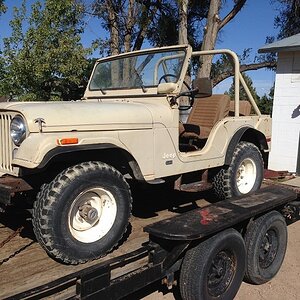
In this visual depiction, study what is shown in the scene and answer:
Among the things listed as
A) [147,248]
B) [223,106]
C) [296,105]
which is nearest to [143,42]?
[296,105]

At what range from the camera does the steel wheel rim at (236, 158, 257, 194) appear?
5103 millimetres

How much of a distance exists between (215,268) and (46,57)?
30.4 feet

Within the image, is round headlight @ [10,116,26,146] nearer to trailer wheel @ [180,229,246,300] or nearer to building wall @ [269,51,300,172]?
trailer wheel @ [180,229,246,300]

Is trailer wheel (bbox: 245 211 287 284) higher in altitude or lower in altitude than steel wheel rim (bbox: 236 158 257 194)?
lower

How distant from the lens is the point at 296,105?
8664mm

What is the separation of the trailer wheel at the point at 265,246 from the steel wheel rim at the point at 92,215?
1.26 m

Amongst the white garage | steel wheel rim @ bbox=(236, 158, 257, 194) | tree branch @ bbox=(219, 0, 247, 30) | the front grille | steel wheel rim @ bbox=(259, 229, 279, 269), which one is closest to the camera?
the front grille

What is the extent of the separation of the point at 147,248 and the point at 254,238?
118 centimetres

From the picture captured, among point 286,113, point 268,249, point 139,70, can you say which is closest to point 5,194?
point 139,70

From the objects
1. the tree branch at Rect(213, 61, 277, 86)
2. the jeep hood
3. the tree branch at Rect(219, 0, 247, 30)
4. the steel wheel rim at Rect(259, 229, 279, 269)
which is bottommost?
the steel wheel rim at Rect(259, 229, 279, 269)

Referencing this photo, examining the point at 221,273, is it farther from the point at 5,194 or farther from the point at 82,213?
the point at 5,194

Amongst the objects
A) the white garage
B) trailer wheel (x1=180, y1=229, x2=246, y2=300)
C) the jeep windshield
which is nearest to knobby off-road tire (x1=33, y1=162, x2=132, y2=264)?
trailer wheel (x1=180, y1=229, x2=246, y2=300)

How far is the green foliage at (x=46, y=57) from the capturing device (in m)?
11.1

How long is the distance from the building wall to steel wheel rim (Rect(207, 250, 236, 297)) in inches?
239
